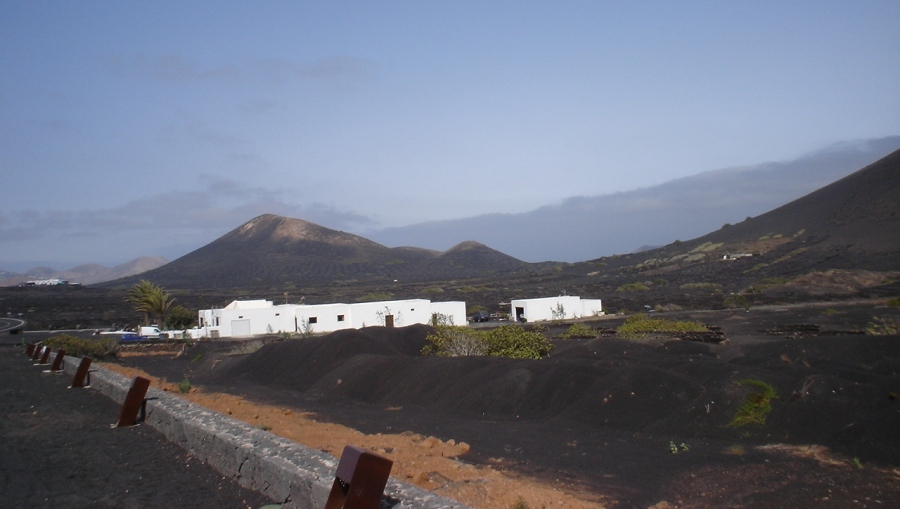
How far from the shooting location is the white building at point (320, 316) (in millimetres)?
52300

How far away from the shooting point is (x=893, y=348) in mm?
20719

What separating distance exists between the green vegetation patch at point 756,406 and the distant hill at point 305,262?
122858 mm

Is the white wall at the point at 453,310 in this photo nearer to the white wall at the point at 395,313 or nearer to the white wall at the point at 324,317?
the white wall at the point at 395,313

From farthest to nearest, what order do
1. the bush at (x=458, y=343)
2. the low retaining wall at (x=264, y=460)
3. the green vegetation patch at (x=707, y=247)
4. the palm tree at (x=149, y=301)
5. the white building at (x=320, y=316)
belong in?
1. the green vegetation patch at (x=707, y=247)
2. the palm tree at (x=149, y=301)
3. the white building at (x=320, y=316)
4. the bush at (x=458, y=343)
5. the low retaining wall at (x=264, y=460)

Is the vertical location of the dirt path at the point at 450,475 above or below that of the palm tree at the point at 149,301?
below

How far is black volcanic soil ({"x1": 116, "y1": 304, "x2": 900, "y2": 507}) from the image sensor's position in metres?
10.0

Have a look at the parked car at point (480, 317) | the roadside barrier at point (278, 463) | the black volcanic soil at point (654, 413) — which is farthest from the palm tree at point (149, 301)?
the roadside barrier at point (278, 463)

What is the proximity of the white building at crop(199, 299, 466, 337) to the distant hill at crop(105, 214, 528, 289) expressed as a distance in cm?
8280

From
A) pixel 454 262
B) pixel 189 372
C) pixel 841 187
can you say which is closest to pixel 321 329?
pixel 189 372

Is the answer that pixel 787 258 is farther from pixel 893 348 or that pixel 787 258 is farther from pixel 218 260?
pixel 218 260

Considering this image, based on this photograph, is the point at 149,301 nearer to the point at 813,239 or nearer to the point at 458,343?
the point at 458,343

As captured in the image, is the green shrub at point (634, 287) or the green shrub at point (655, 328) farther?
the green shrub at point (634, 287)

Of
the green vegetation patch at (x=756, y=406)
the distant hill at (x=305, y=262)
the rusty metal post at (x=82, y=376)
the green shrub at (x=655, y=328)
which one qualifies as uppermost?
the distant hill at (x=305, y=262)

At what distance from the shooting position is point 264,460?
5.61 metres
